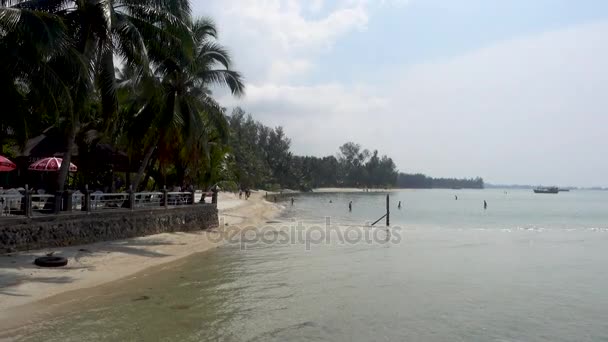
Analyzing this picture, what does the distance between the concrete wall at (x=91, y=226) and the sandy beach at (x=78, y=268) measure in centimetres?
31

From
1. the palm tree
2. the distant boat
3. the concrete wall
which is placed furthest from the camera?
the distant boat

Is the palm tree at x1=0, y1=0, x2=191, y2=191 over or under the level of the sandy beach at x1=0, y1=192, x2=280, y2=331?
over

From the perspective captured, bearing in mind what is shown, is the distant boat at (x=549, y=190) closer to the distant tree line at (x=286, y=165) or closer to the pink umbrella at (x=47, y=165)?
the distant tree line at (x=286, y=165)

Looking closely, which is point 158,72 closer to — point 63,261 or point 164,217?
point 164,217

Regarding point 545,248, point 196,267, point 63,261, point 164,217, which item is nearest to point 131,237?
point 164,217

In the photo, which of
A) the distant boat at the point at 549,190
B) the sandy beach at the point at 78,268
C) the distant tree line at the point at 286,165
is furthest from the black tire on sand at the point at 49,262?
the distant boat at the point at 549,190

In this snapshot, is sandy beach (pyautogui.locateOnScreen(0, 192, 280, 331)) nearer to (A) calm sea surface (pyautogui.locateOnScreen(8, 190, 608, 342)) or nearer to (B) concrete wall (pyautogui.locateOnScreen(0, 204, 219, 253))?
(B) concrete wall (pyautogui.locateOnScreen(0, 204, 219, 253))

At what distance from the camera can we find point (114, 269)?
→ 14.5 meters

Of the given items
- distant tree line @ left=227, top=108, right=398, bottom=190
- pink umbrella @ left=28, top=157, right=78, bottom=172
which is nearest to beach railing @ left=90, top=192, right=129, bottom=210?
pink umbrella @ left=28, top=157, right=78, bottom=172

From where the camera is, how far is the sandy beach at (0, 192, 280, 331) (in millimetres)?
10531

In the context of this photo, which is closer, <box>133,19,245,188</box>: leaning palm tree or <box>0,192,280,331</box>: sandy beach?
<box>0,192,280,331</box>: sandy beach

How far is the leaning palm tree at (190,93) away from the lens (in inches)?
824

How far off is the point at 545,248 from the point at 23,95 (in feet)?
82.3

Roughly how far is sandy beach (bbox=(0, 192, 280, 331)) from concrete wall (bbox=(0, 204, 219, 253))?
31 centimetres
